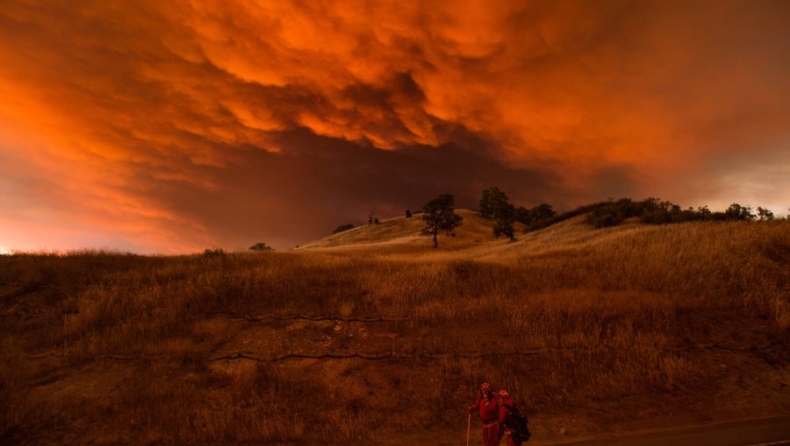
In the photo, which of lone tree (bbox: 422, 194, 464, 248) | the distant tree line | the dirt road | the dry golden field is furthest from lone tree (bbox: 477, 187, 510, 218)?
the dirt road

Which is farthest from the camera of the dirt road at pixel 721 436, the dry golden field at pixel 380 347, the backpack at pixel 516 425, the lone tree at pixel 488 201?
the lone tree at pixel 488 201

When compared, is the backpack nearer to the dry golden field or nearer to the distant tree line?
the dry golden field

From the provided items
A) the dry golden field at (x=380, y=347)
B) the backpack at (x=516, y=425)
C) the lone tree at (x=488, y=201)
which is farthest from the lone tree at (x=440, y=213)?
the backpack at (x=516, y=425)

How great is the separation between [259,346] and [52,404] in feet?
18.1

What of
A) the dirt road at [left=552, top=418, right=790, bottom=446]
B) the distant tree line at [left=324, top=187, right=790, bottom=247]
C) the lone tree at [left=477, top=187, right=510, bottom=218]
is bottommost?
the dirt road at [left=552, top=418, right=790, bottom=446]

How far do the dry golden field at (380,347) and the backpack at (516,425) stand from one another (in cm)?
255

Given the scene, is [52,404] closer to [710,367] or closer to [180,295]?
[180,295]

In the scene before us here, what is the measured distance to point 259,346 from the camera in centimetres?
1400

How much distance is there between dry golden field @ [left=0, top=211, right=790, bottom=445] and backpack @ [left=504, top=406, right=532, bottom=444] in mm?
2549

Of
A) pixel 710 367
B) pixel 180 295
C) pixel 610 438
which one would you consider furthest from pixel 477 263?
pixel 180 295

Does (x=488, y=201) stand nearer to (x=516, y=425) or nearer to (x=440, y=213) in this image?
(x=440, y=213)

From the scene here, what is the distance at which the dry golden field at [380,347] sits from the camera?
10.3m

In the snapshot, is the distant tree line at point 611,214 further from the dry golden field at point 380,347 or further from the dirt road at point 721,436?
the dirt road at point 721,436

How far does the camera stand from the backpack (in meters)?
7.07
